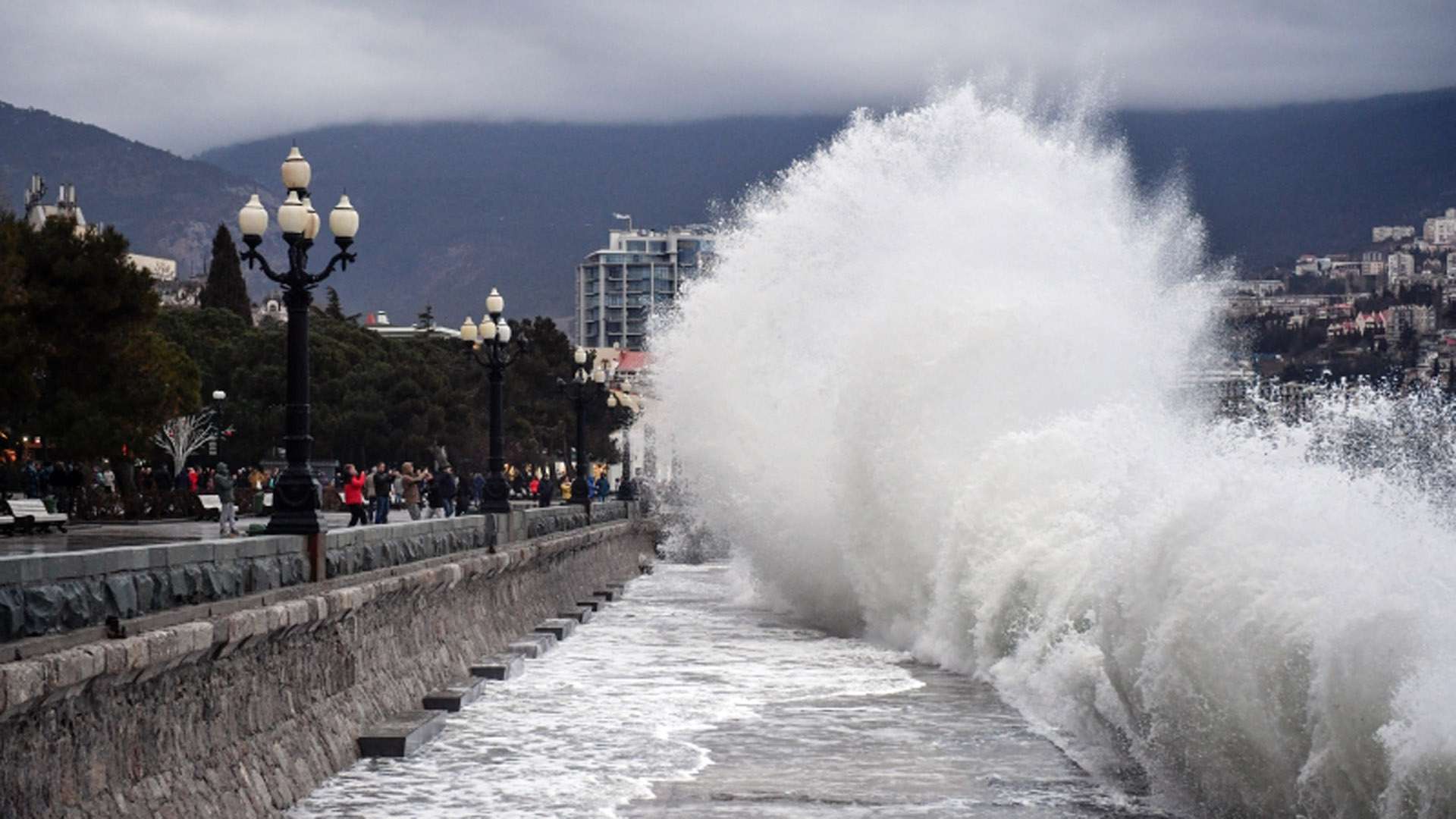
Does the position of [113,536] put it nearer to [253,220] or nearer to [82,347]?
[82,347]

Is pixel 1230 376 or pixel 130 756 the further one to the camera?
pixel 1230 376

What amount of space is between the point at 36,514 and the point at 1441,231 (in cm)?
5193

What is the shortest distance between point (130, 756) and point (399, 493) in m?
46.8

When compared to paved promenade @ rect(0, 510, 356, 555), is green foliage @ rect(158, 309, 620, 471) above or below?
above

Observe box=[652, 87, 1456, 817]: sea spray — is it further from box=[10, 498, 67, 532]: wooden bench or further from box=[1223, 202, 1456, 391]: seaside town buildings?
box=[10, 498, 67, 532]: wooden bench

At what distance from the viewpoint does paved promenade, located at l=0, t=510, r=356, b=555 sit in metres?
22.2

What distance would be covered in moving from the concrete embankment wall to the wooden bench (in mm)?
9415

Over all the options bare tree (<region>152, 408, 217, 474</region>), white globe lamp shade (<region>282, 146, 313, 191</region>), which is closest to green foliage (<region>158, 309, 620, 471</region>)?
bare tree (<region>152, 408, 217, 474</region>)

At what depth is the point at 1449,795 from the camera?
27.6 ft

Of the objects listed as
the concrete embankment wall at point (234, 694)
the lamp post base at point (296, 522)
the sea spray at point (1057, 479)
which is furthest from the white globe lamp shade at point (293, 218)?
the sea spray at point (1057, 479)

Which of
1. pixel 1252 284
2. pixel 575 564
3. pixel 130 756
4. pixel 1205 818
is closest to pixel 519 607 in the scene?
pixel 575 564

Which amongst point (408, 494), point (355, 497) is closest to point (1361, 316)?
point (408, 494)

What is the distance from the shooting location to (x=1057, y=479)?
72.9 ft

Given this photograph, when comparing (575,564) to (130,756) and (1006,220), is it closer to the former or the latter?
(1006,220)
